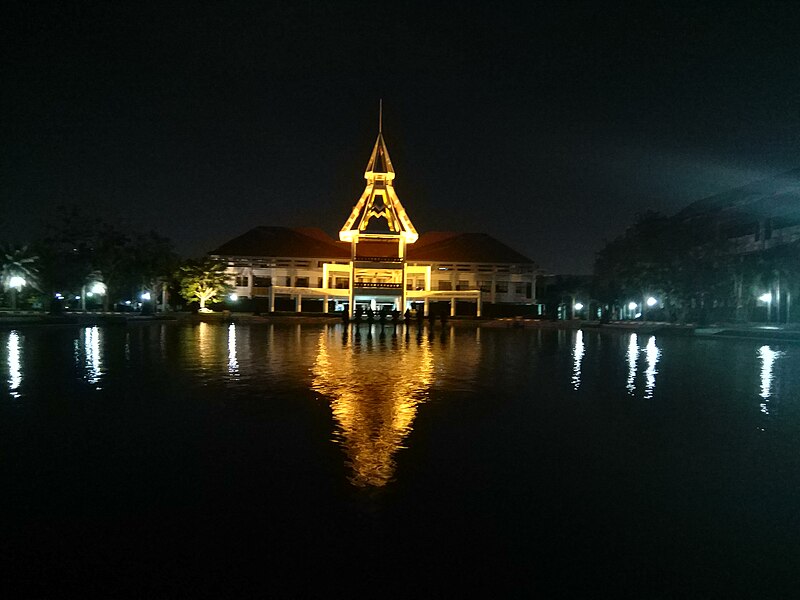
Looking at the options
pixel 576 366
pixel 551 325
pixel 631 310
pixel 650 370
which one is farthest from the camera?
pixel 631 310

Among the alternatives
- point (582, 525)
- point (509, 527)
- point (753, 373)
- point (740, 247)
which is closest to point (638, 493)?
point (582, 525)

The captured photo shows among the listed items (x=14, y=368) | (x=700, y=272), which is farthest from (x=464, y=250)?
(x=14, y=368)

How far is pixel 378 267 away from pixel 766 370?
5414 centimetres

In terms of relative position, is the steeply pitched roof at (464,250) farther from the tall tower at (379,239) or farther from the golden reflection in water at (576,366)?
the golden reflection in water at (576,366)

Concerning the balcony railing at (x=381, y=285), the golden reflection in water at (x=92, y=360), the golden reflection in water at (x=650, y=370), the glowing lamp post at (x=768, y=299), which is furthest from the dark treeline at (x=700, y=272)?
the golden reflection in water at (x=92, y=360)

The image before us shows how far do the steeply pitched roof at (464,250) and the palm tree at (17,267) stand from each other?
3956cm

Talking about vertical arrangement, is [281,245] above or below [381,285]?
above

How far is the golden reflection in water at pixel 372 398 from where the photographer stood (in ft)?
22.8

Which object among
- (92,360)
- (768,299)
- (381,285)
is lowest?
(92,360)

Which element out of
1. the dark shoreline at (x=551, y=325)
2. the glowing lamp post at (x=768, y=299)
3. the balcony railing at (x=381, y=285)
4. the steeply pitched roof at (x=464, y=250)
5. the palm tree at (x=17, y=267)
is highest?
the steeply pitched roof at (x=464, y=250)

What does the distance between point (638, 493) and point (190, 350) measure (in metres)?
17.5

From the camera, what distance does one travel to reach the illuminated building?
69375 mm

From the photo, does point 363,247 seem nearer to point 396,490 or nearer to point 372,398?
point 372,398

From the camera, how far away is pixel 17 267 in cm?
4797
